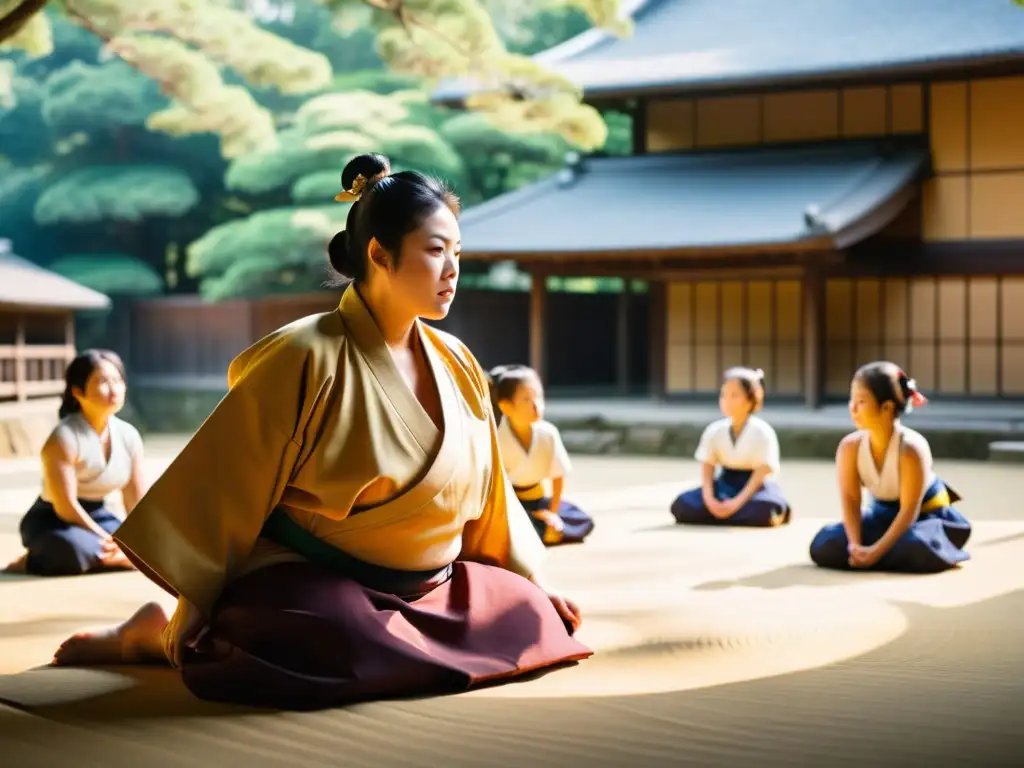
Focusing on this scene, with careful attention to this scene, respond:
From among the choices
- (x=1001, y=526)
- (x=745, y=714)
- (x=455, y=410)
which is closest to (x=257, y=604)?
(x=455, y=410)

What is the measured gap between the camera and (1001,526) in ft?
22.9

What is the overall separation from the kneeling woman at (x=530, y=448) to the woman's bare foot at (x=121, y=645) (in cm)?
266

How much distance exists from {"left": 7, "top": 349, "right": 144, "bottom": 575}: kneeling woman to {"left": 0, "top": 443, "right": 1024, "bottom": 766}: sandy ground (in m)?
0.15

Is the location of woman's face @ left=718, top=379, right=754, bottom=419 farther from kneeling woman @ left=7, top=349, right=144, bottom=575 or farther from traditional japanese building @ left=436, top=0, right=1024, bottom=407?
traditional japanese building @ left=436, top=0, right=1024, bottom=407

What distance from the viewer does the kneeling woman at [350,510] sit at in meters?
3.12

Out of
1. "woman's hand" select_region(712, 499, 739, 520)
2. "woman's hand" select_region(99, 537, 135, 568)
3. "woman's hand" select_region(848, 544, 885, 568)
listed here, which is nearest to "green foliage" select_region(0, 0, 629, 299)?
"woman's hand" select_region(712, 499, 739, 520)

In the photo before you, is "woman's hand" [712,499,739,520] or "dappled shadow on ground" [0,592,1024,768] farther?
"woman's hand" [712,499,739,520]

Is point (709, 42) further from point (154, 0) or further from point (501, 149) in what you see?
point (154, 0)

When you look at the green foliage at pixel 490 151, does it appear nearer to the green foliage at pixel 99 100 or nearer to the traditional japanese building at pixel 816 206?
the traditional japanese building at pixel 816 206

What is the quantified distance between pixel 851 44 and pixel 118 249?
12265 mm

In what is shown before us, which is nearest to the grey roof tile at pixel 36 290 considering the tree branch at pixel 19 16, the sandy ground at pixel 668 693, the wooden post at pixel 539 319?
the wooden post at pixel 539 319

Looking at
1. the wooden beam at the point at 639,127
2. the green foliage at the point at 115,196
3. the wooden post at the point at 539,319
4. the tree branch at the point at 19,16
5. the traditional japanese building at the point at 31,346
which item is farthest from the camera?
the green foliage at the point at 115,196

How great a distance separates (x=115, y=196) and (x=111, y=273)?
1.15 metres

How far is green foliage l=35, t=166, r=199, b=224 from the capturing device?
1898 cm
